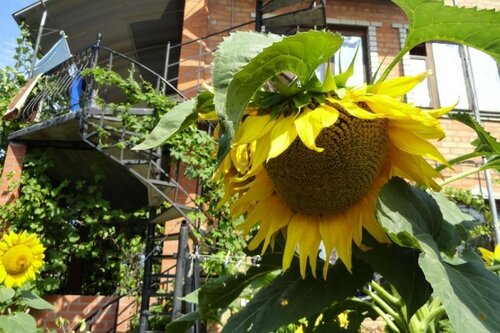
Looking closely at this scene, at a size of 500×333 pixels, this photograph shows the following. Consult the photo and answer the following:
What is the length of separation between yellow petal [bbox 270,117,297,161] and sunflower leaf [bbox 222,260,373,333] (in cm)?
21

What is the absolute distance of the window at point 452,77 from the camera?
6.50m

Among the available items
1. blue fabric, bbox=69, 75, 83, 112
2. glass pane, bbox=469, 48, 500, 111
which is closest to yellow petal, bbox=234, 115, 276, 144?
blue fabric, bbox=69, 75, 83, 112

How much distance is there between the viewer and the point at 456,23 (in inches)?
19.5

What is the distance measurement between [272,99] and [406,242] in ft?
0.74

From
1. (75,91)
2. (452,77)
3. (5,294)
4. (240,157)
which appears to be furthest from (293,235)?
(452,77)

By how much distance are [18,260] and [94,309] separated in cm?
380

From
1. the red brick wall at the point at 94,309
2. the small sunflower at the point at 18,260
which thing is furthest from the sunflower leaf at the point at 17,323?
the red brick wall at the point at 94,309

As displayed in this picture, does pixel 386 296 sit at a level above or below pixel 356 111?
below

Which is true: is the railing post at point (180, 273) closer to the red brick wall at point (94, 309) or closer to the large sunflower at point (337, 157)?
the red brick wall at point (94, 309)

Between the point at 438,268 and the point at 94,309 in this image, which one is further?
the point at 94,309

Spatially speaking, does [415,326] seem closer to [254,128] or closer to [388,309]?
[388,309]

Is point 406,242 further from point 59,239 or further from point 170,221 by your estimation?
point 59,239

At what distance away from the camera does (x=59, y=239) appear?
601 cm

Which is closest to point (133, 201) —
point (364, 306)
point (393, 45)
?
point (393, 45)
